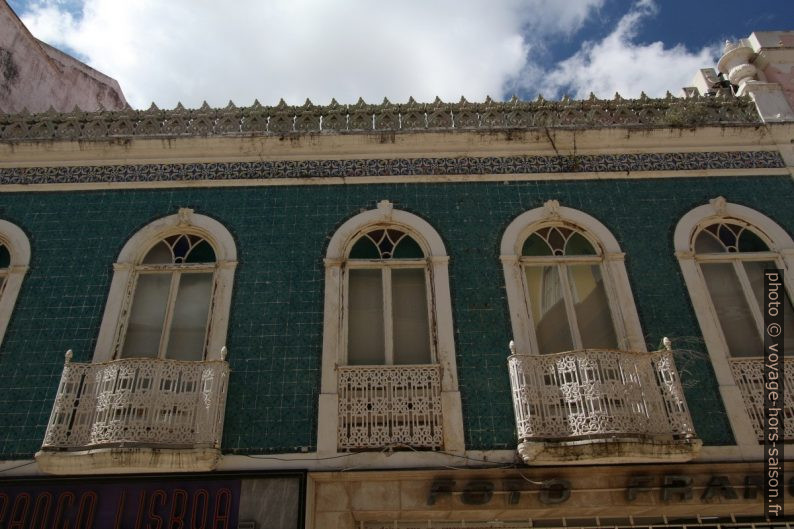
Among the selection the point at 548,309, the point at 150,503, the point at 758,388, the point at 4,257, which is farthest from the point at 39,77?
the point at 758,388

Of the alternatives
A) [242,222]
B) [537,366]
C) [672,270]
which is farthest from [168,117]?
[672,270]

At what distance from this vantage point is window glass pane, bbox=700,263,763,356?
7531 millimetres

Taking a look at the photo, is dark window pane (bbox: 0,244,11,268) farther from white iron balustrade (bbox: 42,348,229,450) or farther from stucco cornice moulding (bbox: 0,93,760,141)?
white iron balustrade (bbox: 42,348,229,450)

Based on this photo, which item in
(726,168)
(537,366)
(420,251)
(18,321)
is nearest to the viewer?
(537,366)

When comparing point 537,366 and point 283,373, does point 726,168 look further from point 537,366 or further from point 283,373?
point 283,373

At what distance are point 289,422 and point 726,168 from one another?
6.72 metres

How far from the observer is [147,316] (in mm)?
7844

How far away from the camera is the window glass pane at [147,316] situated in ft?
24.9

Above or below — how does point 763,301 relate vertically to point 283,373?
above

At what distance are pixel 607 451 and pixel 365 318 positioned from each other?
3122 mm

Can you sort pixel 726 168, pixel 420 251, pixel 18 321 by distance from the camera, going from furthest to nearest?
1. pixel 726 168
2. pixel 420 251
3. pixel 18 321

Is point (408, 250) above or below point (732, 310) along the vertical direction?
above

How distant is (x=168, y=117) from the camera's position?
9.07 metres

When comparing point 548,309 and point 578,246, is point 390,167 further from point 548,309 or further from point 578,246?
point 548,309
